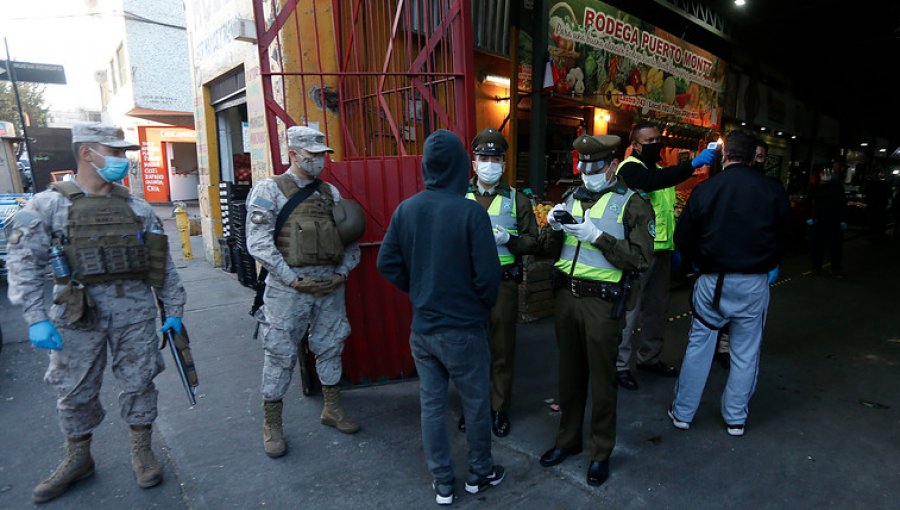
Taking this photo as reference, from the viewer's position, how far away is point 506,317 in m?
3.36

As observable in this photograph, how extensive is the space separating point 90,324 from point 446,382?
201cm

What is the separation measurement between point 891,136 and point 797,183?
14.5m

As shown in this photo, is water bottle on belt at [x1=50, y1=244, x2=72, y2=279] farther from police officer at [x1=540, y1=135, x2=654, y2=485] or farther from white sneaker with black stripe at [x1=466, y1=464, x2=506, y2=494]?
police officer at [x1=540, y1=135, x2=654, y2=485]

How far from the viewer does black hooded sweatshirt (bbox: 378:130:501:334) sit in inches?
94.3

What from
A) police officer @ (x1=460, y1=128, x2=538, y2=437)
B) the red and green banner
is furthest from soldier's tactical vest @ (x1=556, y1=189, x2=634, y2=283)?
the red and green banner

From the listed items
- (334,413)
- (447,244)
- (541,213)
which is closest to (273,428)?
(334,413)

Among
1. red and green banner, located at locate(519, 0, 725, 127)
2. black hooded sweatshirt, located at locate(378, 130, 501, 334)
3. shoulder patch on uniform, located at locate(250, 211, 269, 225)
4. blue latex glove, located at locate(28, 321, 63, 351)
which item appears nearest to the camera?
black hooded sweatshirt, located at locate(378, 130, 501, 334)

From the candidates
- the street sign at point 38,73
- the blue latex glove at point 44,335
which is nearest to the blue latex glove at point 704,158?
the blue latex glove at point 44,335

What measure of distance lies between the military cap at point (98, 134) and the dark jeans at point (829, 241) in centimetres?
1006

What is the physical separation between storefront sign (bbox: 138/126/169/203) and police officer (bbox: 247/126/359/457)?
22.6 meters

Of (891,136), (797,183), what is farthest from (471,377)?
(891,136)

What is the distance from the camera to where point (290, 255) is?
3.19 metres

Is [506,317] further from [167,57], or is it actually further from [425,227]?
[167,57]

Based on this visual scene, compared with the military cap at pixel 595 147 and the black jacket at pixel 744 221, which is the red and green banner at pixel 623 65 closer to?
the black jacket at pixel 744 221
